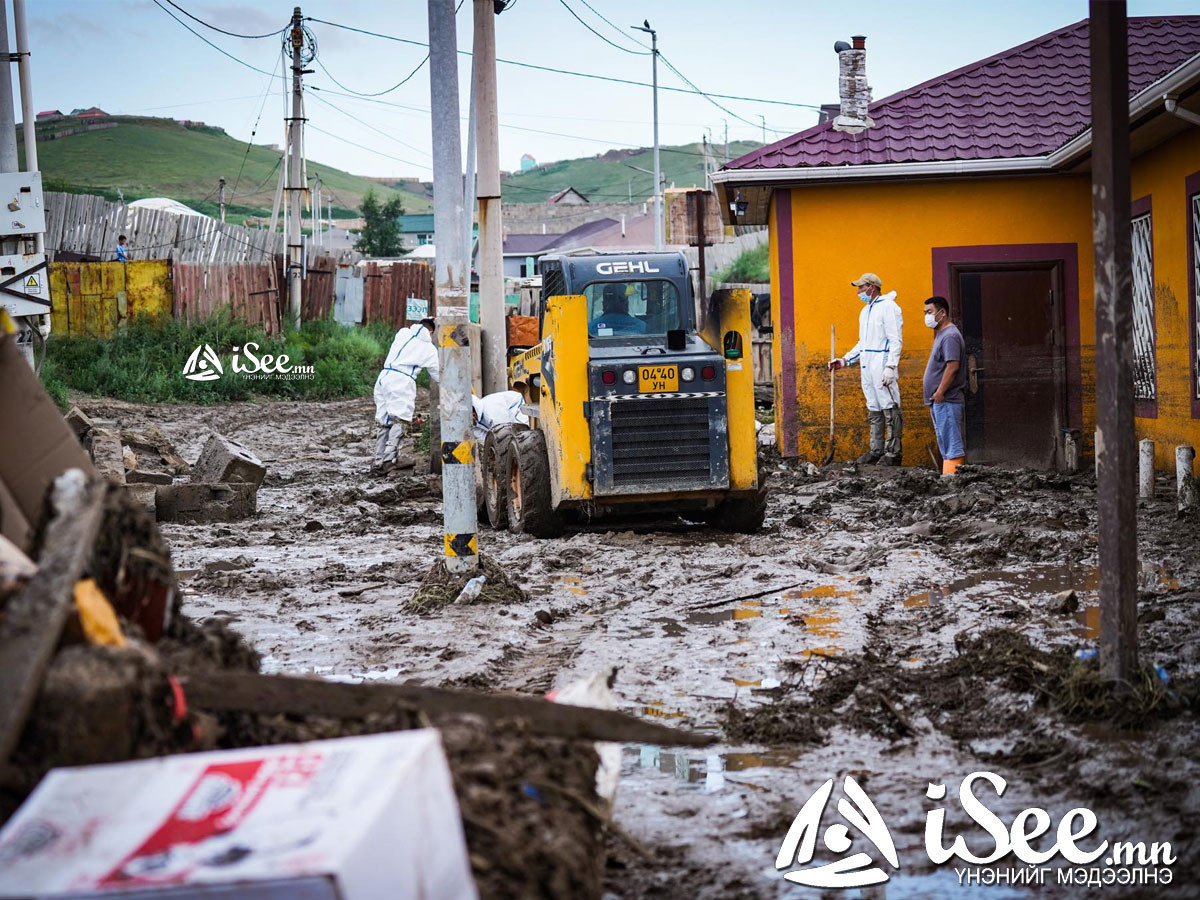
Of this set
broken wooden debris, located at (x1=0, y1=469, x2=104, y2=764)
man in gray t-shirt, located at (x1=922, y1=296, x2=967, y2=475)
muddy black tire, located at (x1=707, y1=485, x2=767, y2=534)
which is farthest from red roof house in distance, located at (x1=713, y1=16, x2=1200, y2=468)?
broken wooden debris, located at (x1=0, y1=469, x2=104, y2=764)

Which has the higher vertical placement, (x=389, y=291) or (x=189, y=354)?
(x=389, y=291)

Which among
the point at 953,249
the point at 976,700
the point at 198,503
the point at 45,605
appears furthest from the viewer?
the point at 953,249

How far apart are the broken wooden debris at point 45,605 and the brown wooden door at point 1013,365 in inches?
496

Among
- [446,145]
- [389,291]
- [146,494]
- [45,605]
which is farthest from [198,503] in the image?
[389,291]

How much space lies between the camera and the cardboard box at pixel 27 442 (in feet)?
11.8

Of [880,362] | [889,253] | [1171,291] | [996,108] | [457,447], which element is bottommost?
[457,447]

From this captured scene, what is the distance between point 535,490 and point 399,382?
4799 millimetres

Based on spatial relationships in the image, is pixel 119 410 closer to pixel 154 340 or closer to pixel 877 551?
pixel 154 340


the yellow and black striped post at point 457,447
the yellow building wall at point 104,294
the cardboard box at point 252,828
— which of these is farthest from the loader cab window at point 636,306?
the yellow building wall at point 104,294

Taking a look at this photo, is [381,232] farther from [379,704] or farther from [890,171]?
[379,704]

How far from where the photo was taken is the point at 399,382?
14.8 m

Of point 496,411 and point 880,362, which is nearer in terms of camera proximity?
point 496,411

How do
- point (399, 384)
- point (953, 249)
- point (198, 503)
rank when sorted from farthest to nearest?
1. point (953, 249)
2. point (399, 384)
3. point (198, 503)

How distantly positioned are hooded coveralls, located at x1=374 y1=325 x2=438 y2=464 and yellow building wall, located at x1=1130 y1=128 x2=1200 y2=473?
7.67m
